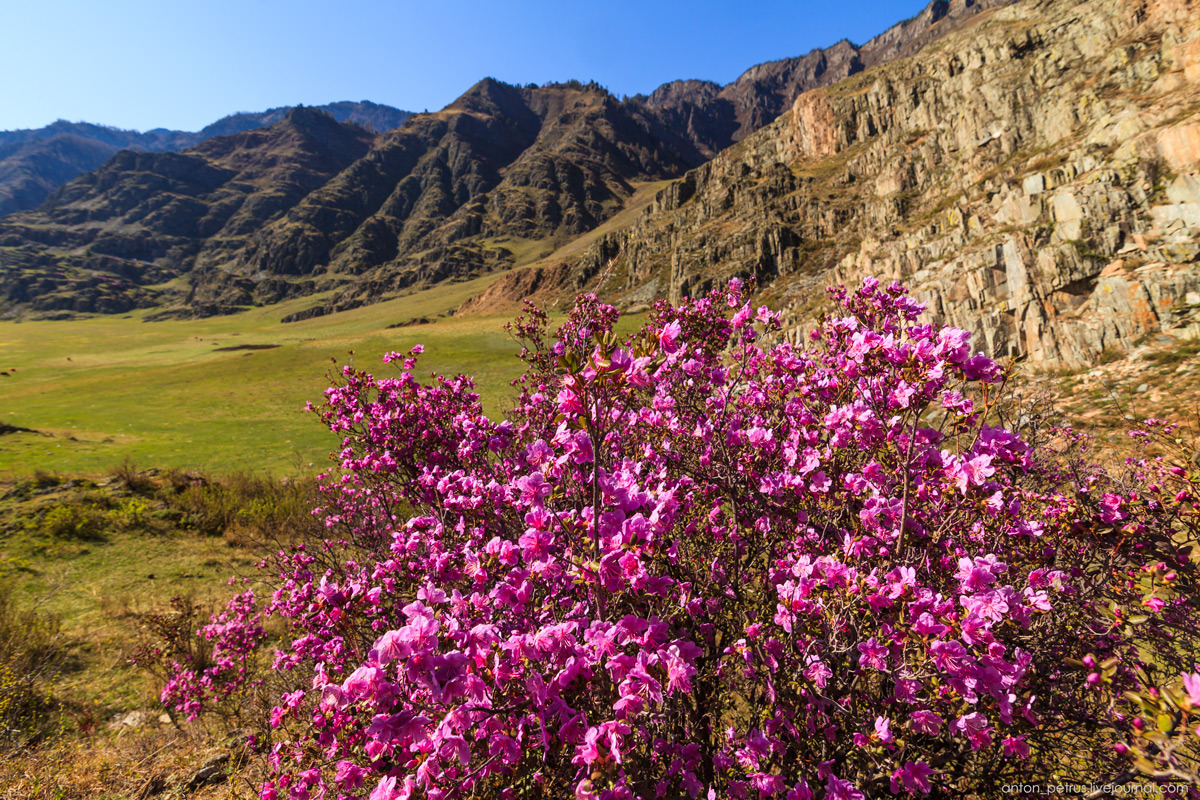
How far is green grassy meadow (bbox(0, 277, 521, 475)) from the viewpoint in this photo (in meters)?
22.6

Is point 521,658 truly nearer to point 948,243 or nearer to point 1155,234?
point 1155,234

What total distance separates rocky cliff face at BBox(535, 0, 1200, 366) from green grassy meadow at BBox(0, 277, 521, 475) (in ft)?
78.4

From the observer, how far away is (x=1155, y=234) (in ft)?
56.6

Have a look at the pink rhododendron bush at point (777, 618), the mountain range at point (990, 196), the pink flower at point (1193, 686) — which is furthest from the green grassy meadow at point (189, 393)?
the mountain range at point (990, 196)

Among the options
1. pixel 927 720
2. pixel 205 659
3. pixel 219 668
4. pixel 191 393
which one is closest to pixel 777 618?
pixel 927 720

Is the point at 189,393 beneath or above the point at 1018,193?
beneath

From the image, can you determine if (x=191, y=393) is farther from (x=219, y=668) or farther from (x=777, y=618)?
(x=777, y=618)

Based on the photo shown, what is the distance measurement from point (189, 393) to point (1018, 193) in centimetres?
6386

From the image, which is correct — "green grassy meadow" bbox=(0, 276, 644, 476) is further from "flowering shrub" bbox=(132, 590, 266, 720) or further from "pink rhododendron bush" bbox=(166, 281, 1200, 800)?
"pink rhododendron bush" bbox=(166, 281, 1200, 800)

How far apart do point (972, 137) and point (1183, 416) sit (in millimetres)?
46545

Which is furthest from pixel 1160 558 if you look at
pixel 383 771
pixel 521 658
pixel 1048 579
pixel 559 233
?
pixel 559 233

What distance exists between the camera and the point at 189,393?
42.3 m

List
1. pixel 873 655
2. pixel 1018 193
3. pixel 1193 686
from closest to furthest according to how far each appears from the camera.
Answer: pixel 1193 686 → pixel 873 655 → pixel 1018 193

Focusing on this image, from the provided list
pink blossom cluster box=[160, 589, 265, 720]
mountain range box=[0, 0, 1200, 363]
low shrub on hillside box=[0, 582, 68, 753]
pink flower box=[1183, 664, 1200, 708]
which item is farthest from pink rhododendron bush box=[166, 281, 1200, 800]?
low shrub on hillside box=[0, 582, 68, 753]
